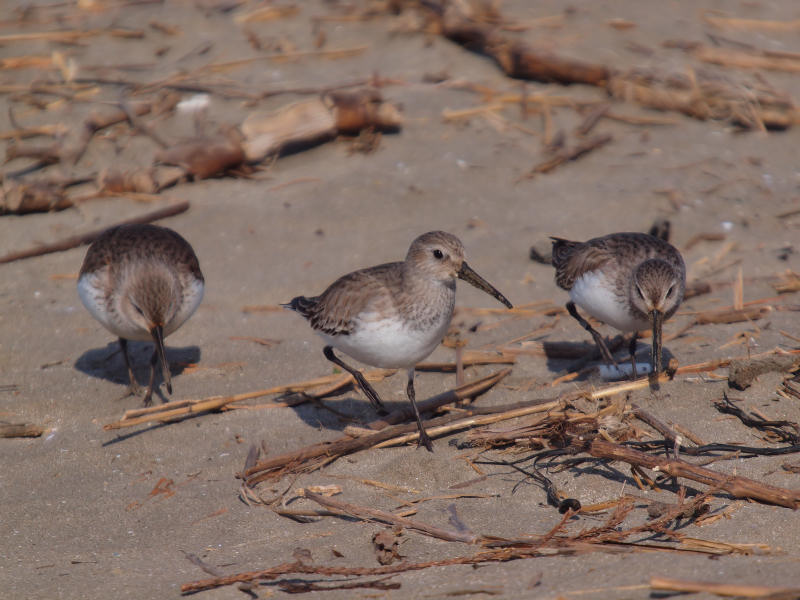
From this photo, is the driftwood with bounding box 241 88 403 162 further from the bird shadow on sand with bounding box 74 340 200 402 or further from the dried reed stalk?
the dried reed stalk

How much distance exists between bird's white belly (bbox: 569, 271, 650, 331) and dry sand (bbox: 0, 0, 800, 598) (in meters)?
0.51

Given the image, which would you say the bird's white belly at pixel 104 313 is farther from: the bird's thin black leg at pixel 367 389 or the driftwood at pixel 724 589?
the driftwood at pixel 724 589

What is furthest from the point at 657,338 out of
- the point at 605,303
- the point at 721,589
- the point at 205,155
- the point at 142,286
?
the point at 205,155

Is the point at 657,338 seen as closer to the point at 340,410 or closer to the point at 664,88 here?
the point at 340,410

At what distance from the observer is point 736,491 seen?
4.36m

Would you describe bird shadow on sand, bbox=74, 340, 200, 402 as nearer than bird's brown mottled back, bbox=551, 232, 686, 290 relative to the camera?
No

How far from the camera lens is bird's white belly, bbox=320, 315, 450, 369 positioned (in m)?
5.40

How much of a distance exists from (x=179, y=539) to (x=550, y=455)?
2.11 metres

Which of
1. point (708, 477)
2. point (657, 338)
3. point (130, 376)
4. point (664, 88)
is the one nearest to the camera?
point (708, 477)

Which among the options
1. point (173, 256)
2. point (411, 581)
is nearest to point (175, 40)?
point (173, 256)

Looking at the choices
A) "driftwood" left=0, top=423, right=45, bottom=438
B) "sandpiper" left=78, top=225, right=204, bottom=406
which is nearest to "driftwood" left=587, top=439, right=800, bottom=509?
"sandpiper" left=78, top=225, right=204, bottom=406

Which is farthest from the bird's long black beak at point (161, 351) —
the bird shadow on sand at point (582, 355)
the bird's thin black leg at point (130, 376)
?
the bird shadow on sand at point (582, 355)

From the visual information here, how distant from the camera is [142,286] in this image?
6262 mm

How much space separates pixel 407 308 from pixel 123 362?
2931 mm
